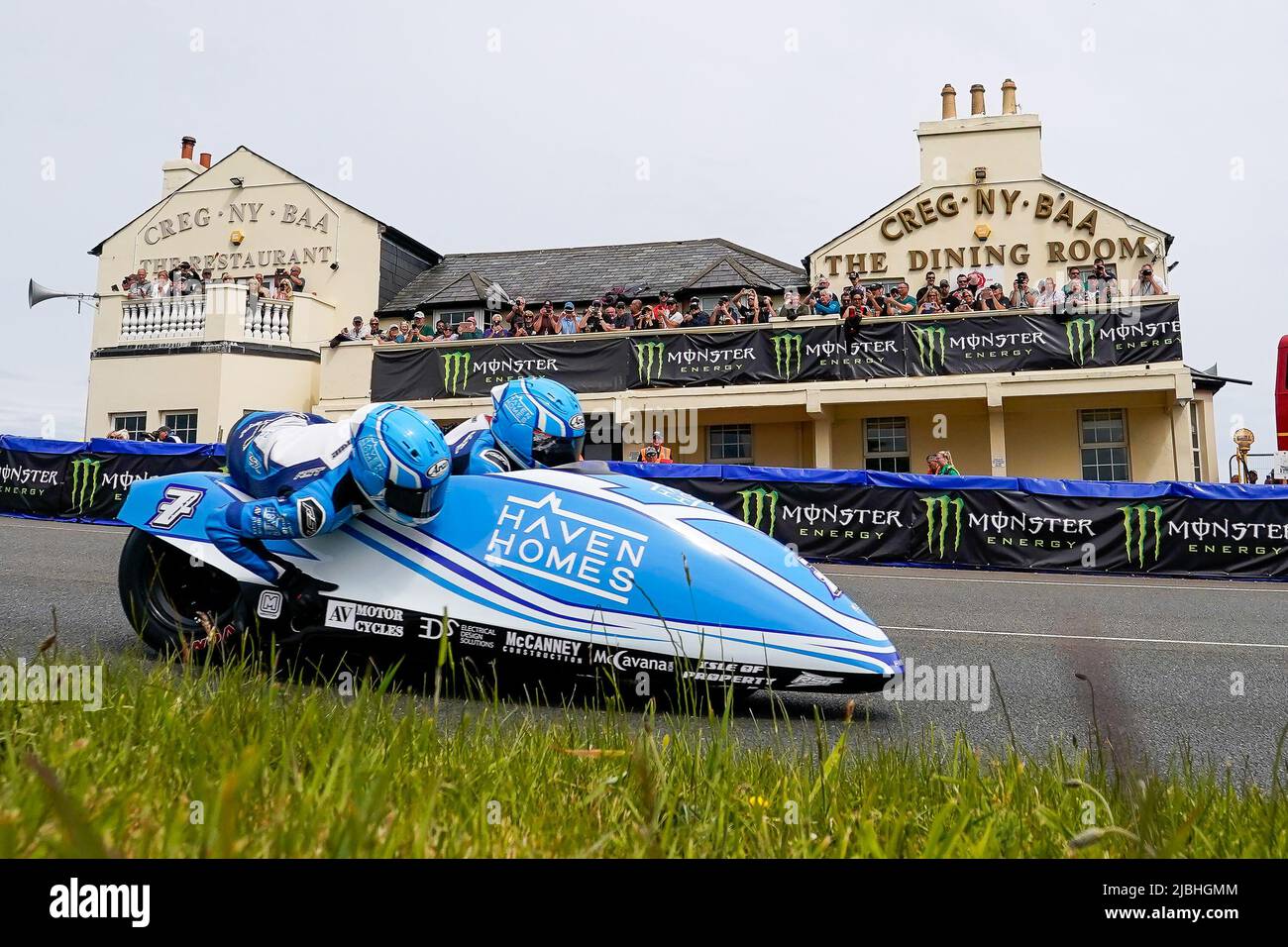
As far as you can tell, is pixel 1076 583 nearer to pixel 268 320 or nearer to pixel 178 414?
pixel 268 320

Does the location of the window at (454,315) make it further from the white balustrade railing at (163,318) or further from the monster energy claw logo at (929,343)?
the monster energy claw logo at (929,343)

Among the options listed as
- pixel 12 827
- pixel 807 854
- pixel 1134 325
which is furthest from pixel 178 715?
pixel 1134 325

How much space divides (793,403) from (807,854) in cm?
1920

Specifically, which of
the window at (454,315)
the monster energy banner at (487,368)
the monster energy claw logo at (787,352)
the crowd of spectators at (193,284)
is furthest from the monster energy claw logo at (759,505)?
the crowd of spectators at (193,284)

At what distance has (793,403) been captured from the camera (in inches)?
811

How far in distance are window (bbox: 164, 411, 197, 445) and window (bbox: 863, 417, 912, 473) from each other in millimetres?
16635

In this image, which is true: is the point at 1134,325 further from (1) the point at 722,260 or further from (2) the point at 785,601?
(2) the point at 785,601

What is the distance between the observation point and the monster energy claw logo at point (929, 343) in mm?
19547

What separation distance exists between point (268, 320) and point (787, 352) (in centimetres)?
1360

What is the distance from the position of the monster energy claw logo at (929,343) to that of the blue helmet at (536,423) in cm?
1577

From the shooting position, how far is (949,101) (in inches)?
995

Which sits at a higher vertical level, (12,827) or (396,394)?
(396,394)

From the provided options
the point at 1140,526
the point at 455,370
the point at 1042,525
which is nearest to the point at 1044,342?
the point at 1140,526

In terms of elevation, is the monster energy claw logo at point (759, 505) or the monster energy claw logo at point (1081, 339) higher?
the monster energy claw logo at point (1081, 339)
